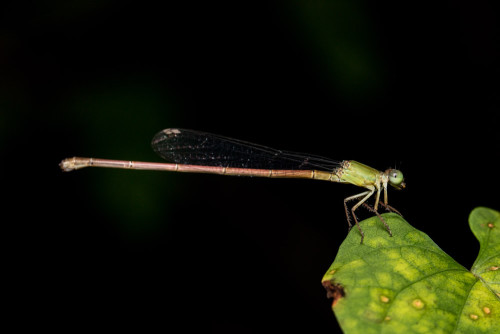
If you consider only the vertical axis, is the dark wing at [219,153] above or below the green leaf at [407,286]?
above

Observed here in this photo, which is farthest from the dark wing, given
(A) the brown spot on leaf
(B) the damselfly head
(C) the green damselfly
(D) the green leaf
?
(A) the brown spot on leaf

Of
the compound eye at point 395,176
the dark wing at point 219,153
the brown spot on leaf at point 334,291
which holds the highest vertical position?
the dark wing at point 219,153

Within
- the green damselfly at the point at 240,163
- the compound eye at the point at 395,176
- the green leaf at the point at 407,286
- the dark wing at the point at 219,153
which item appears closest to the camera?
the green leaf at the point at 407,286

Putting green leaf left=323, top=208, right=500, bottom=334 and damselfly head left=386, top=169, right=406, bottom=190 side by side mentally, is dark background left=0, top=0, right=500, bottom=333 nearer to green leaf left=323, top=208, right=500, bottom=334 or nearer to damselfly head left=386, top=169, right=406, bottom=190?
damselfly head left=386, top=169, right=406, bottom=190

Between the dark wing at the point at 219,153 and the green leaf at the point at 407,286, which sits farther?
the dark wing at the point at 219,153

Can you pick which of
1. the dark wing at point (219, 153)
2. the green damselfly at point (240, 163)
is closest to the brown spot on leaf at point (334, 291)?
the green damselfly at point (240, 163)

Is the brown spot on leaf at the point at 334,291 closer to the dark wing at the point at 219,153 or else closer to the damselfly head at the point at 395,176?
the damselfly head at the point at 395,176
